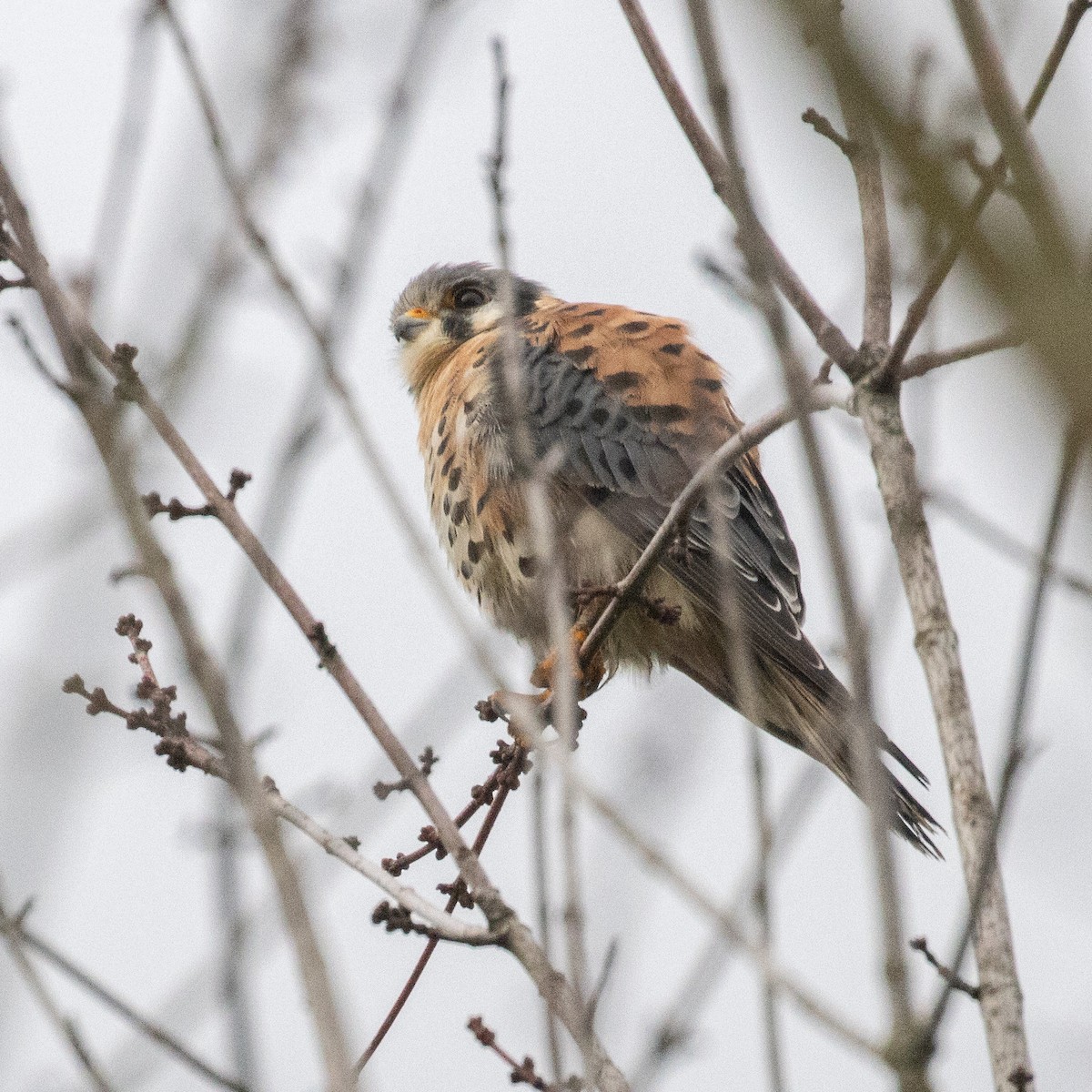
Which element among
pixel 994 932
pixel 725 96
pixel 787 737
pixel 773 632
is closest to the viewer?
pixel 725 96

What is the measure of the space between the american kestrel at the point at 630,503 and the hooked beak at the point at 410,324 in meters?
0.59

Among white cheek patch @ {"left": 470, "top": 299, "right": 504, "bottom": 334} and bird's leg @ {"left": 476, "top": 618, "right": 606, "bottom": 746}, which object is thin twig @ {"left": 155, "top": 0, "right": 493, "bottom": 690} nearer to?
bird's leg @ {"left": 476, "top": 618, "right": 606, "bottom": 746}

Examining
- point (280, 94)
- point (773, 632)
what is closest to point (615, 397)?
point (773, 632)

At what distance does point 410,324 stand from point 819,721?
2.29m

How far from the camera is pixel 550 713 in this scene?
346 centimetres

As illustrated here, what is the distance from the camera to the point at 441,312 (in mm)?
5605

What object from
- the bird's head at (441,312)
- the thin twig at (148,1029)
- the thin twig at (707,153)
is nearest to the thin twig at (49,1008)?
the thin twig at (148,1029)

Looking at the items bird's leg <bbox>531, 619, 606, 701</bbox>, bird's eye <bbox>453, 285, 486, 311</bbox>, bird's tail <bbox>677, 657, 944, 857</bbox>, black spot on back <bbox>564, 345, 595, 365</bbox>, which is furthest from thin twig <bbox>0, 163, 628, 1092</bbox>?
bird's eye <bbox>453, 285, 486, 311</bbox>

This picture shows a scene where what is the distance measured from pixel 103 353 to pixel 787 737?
2678 millimetres

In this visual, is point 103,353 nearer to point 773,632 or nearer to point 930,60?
point 930,60

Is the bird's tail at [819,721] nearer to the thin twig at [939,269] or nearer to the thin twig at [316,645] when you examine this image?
the thin twig at [939,269]

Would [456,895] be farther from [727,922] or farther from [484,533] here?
[484,533]

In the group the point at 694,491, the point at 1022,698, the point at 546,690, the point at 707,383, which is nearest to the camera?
the point at 1022,698

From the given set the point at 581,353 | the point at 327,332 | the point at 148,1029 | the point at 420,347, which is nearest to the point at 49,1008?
the point at 148,1029
